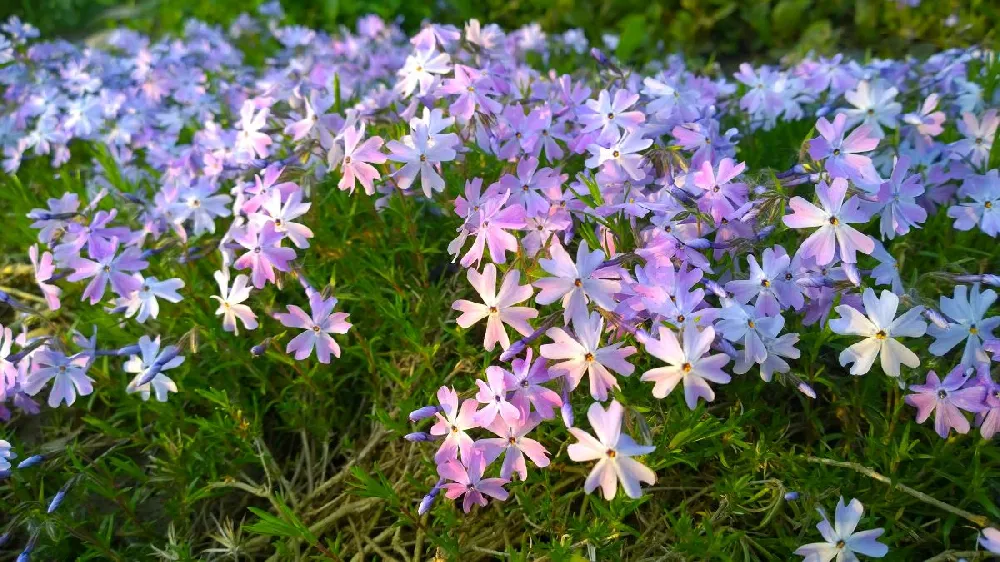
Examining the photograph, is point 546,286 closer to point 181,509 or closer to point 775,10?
point 181,509

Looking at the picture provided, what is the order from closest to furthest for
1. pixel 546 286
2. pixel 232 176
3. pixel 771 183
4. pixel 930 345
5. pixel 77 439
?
pixel 546 286, pixel 930 345, pixel 771 183, pixel 77 439, pixel 232 176

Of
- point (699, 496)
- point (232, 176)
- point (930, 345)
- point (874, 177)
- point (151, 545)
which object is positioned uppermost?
point (874, 177)

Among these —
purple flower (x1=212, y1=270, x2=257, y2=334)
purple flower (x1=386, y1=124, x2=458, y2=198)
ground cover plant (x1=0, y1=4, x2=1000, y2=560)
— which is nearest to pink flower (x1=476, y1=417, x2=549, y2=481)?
ground cover plant (x1=0, y1=4, x2=1000, y2=560)

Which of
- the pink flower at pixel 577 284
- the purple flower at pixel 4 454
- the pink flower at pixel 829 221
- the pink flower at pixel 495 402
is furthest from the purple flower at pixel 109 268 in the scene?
the pink flower at pixel 829 221

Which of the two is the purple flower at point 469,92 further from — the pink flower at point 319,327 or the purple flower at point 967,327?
the purple flower at point 967,327

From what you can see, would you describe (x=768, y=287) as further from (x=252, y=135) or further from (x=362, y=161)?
(x=252, y=135)

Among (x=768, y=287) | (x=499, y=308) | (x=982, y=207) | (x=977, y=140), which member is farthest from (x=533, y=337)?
(x=977, y=140)

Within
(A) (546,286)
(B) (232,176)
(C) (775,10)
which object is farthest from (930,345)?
(C) (775,10)
